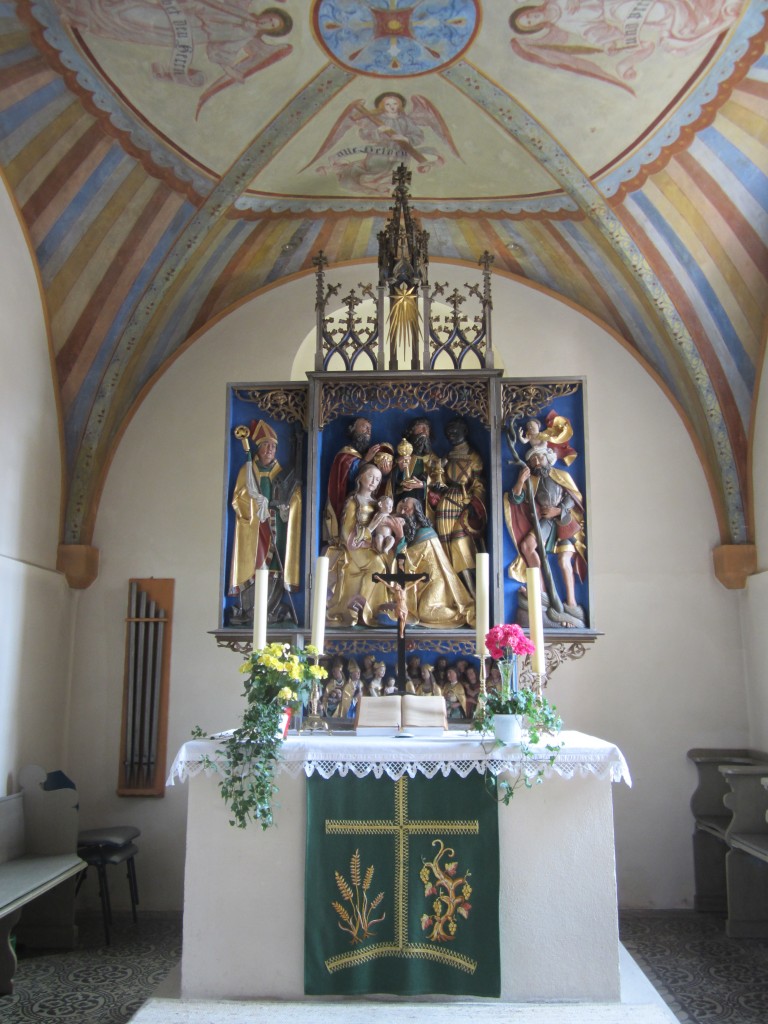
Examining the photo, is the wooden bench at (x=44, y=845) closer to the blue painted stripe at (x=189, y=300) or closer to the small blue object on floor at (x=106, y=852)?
the small blue object on floor at (x=106, y=852)

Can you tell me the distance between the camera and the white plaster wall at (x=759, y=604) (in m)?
8.02

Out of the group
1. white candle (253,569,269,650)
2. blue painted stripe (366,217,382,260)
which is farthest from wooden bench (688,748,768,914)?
blue painted stripe (366,217,382,260)

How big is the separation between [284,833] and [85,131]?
525 cm

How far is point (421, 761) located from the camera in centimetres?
511

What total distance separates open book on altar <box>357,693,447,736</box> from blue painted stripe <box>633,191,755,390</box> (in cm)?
449

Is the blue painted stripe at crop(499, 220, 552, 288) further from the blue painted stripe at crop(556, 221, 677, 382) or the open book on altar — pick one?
the open book on altar

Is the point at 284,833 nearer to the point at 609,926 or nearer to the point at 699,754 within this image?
the point at 609,926

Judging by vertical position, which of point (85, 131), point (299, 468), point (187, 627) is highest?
point (85, 131)

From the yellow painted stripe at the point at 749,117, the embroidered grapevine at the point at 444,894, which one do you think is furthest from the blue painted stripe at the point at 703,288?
the embroidered grapevine at the point at 444,894

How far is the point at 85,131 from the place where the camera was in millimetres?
6934

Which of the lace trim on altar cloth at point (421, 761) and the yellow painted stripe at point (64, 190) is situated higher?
the yellow painted stripe at point (64, 190)

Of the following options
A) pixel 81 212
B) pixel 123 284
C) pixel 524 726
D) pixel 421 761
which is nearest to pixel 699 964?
pixel 524 726

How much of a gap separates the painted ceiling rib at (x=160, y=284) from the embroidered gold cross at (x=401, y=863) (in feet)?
15.6

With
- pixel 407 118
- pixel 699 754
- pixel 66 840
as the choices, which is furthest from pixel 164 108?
pixel 699 754
